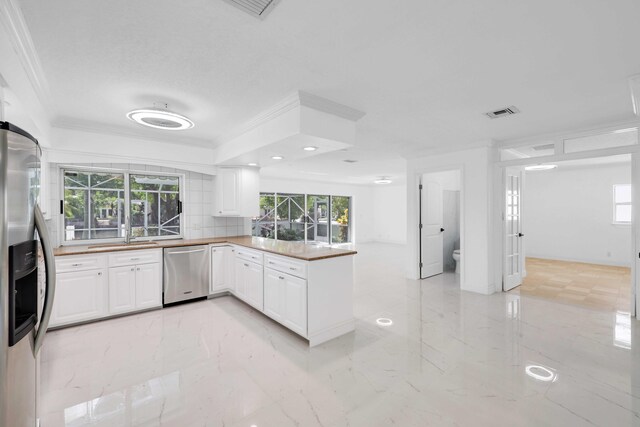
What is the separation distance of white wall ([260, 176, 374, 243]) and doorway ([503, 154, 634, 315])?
511 cm

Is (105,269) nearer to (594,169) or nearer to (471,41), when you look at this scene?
(471,41)

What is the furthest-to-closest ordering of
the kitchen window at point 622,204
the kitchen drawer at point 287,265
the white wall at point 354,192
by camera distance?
the white wall at point 354,192 → the kitchen window at point 622,204 → the kitchen drawer at point 287,265

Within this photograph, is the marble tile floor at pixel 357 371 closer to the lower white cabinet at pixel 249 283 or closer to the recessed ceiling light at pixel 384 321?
the recessed ceiling light at pixel 384 321

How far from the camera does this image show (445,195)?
6.31 m

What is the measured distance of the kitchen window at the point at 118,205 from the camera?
12.9ft

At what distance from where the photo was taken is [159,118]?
2791 mm

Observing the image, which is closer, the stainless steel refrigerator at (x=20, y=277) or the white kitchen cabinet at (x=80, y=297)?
the stainless steel refrigerator at (x=20, y=277)

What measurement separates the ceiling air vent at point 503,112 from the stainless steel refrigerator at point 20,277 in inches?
155

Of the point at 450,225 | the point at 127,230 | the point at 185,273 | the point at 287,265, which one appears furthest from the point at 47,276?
the point at 450,225

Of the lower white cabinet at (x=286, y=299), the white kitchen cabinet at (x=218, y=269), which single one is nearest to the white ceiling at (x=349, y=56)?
the lower white cabinet at (x=286, y=299)

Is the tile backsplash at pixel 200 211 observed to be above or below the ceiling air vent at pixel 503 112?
below

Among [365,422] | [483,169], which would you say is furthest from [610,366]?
[483,169]

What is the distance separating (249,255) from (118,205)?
7.19 feet

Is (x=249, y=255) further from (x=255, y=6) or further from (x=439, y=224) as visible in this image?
(x=439, y=224)
